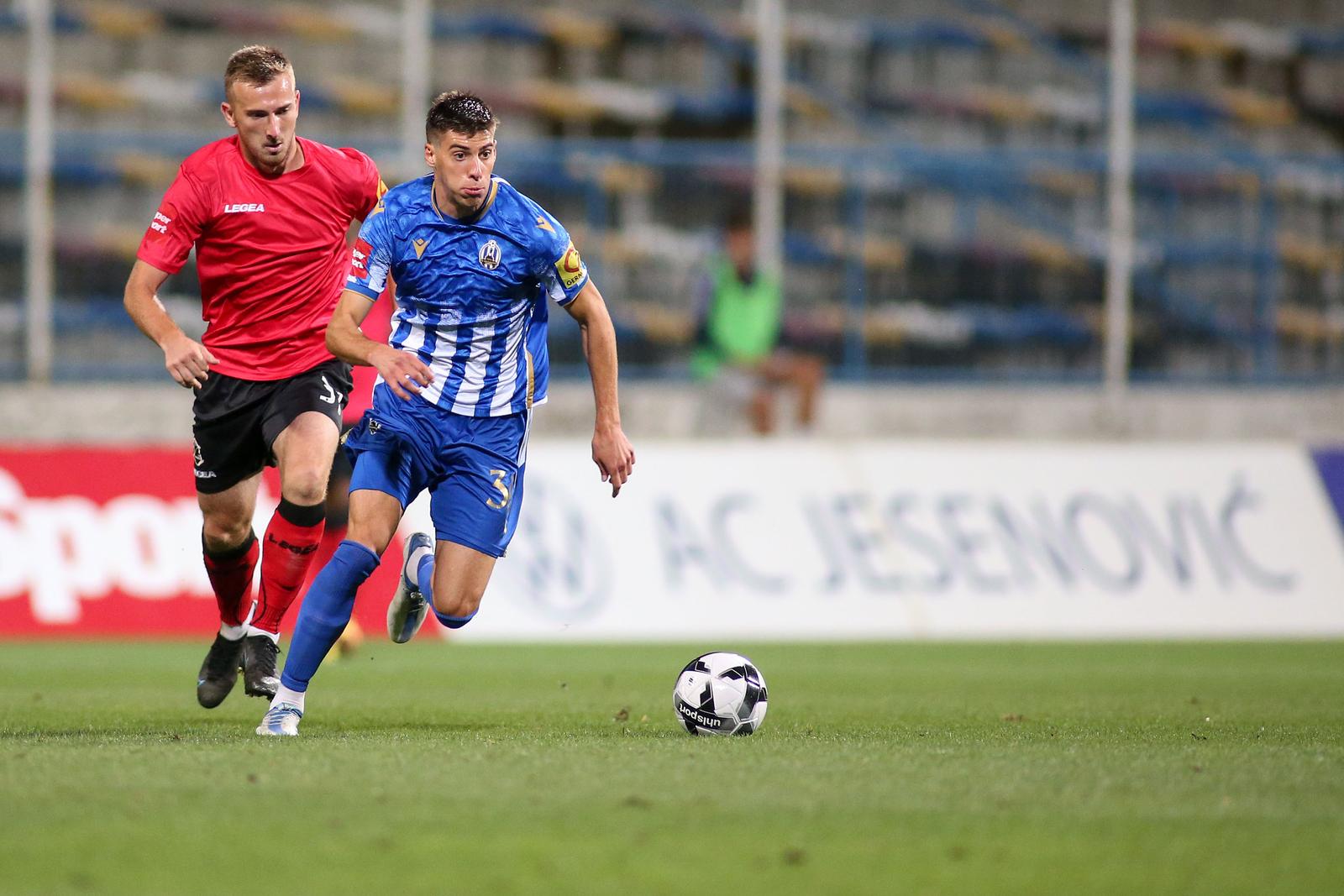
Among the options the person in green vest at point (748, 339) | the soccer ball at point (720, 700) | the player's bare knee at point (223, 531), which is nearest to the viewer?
the soccer ball at point (720, 700)

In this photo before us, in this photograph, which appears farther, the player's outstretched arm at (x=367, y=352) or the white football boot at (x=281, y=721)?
the white football boot at (x=281, y=721)

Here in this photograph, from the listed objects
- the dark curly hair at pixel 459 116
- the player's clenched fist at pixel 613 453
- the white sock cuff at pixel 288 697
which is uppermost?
the dark curly hair at pixel 459 116

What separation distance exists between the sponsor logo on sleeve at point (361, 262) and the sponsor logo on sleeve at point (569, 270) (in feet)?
2.14

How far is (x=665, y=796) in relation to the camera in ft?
15.6

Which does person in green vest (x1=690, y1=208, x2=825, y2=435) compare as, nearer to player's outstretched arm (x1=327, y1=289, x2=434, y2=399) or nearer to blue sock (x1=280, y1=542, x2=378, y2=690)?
player's outstretched arm (x1=327, y1=289, x2=434, y2=399)

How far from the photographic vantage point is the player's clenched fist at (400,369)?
19.7 feet

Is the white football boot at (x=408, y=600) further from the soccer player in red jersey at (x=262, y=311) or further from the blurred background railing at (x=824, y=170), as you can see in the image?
the blurred background railing at (x=824, y=170)

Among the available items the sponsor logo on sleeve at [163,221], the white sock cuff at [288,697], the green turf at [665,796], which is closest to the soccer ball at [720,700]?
the green turf at [665,796]

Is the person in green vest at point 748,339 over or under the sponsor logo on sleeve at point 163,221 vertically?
under

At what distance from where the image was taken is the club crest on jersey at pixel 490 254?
645 centimetres

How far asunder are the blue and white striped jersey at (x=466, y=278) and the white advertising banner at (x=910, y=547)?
607 centimetres

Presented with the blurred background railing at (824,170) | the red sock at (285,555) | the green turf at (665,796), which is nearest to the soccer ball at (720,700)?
the green turf at (665,796)

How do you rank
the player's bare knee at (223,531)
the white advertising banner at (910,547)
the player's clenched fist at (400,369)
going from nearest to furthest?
the player's clenched fist at (400,369), the player's bare knee at (223,531), the white advertising banner at (910,547)

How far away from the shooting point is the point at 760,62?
1661 cm
